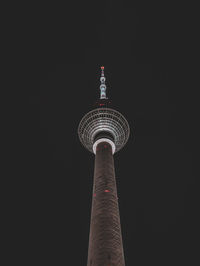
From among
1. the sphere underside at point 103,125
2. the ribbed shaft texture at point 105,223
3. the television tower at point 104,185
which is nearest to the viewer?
the ribbed shaft texture at point 105,223

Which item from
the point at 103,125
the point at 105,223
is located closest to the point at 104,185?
the point at 105,223

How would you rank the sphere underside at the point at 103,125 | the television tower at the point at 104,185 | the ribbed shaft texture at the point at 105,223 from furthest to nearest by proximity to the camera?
the sphere underside at the point at 103,125 < the television tower at the point at 104,185 < the ribbed shaft texture at the point at 105,223

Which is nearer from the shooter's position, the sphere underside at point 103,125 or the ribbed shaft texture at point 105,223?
the ribbed shaft texture at point 105,223

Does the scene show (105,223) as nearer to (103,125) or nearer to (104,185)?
(104,185)

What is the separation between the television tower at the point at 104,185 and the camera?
2181 cm

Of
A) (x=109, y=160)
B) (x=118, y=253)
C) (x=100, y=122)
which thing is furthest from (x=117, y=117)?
(x=118, y=253)

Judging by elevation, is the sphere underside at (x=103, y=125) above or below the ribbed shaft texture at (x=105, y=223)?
above

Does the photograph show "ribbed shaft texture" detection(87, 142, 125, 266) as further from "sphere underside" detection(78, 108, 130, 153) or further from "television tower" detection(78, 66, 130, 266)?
"sphere underside" detection(78, 108, 130, 153)

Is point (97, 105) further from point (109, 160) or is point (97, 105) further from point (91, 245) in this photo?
point (91, 245)

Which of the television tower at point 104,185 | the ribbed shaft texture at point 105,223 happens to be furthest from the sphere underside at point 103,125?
the ribbed shaft texture at point 105,223

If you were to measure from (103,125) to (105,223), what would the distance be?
17.2 metres

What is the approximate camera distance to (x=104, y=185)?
27766mm

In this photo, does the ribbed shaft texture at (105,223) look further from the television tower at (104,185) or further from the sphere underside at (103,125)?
the sphere underside at (103,125)

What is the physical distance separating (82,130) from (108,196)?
15.1 meters
